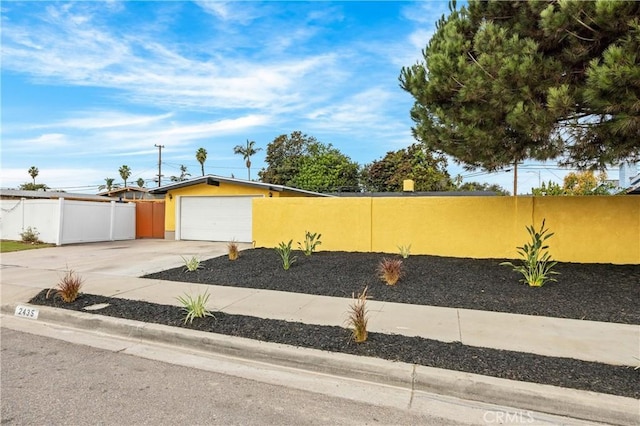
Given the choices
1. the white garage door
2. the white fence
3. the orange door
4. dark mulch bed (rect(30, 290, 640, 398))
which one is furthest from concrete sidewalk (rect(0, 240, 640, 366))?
the orange door

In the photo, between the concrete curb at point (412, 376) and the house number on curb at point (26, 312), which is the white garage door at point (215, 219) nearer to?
the house number on curb at point (26, 312)

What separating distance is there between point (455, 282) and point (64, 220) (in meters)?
16.5

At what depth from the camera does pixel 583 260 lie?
9133mm

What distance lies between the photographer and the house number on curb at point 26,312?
5.96 m

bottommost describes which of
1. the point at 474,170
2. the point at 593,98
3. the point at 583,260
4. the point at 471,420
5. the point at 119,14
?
the point at 471,420

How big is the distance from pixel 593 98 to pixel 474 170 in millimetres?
3572

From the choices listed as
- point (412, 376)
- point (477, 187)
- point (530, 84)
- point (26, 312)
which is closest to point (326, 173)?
point (477, 187)

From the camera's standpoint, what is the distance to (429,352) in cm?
404

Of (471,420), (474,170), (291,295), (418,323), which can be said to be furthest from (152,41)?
(471,420)

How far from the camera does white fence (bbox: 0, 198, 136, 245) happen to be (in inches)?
634

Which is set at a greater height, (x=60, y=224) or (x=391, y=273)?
(x=60, y=224)

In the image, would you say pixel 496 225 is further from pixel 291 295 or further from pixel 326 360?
pixel 326 360

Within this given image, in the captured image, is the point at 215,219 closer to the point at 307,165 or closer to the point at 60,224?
the point at 60,224
